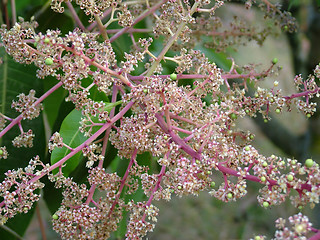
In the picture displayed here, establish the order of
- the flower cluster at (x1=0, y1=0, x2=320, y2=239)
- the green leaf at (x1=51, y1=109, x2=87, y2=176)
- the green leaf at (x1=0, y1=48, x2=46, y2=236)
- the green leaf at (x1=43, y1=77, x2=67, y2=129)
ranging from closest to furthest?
the flower cluster at (x1=0, y1=0, x2=320, y2=239) → the green leaf at (x1=51, y1=109, x2=87, y2=176) → the green leaf at (x1=0, y1=48, x2=46, y2=236) → the green leaf at (x1=43, y1=77, x2=67, y2=129)

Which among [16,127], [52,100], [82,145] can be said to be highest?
[52,100]

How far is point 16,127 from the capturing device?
3.94ft

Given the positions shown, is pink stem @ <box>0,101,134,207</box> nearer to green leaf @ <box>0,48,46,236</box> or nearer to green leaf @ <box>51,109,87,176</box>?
green leaf @ <box>51,109,87,176</box>

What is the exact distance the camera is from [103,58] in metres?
0.82

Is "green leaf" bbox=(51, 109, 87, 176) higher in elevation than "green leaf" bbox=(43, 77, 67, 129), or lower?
lower

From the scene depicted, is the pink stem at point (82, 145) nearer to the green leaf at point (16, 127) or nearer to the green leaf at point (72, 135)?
the green leaf at point (72, 135)

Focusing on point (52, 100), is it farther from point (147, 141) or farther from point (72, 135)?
point (147, 141)

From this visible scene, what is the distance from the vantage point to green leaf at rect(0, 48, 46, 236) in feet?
3.90

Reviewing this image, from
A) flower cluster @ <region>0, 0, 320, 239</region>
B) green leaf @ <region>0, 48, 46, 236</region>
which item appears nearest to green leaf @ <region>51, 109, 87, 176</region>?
flower cluster @ <region>0, 0, 320, 239</region>

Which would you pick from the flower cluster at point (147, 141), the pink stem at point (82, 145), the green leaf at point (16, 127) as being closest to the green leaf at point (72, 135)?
the flower cluster at point (147, 141)

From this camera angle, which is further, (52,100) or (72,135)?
(52,100)

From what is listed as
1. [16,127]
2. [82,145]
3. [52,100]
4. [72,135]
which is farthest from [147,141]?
[52,100]

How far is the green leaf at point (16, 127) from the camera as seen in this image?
1.19 metres

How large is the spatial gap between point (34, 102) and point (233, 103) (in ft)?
1.47
